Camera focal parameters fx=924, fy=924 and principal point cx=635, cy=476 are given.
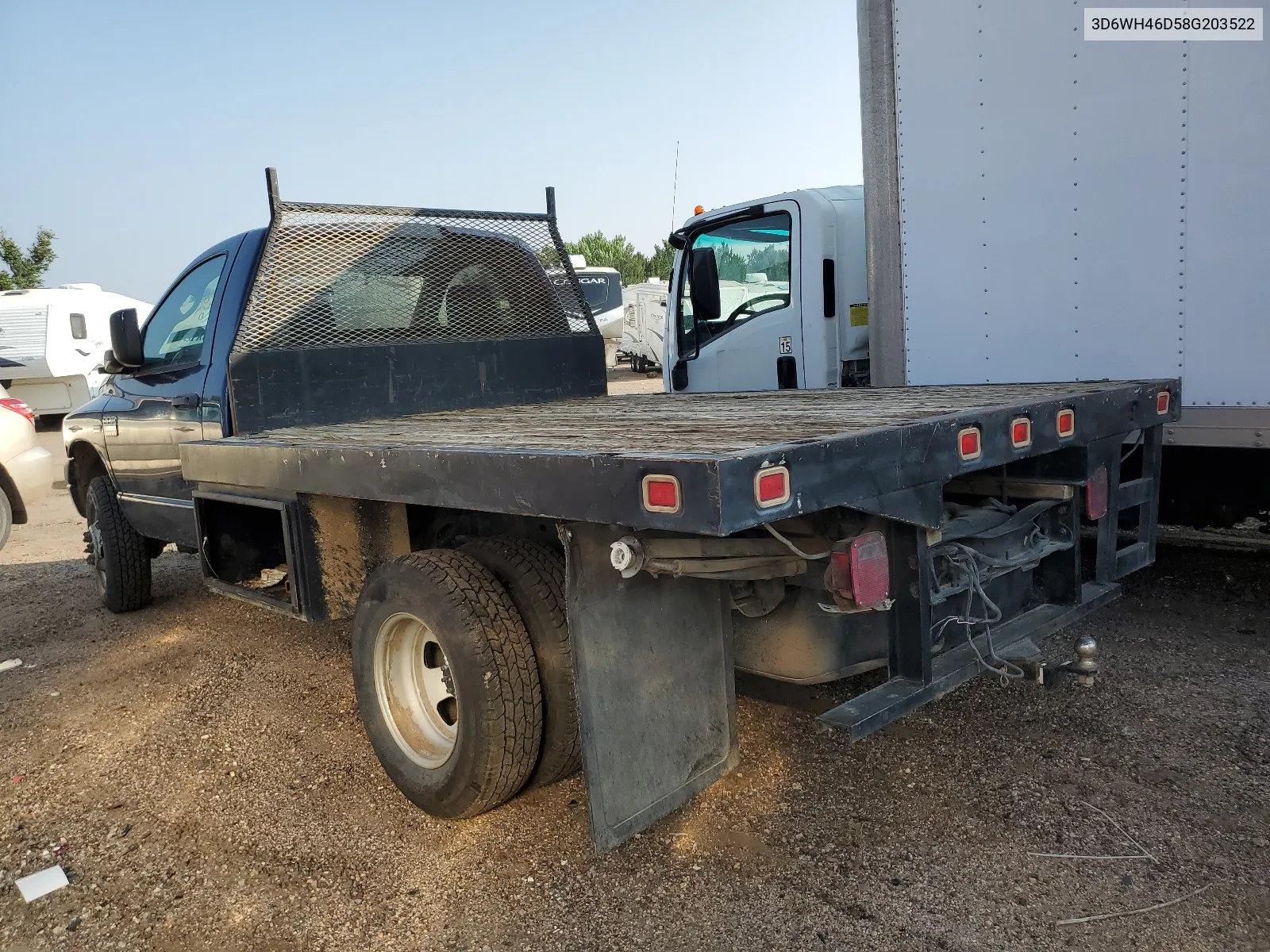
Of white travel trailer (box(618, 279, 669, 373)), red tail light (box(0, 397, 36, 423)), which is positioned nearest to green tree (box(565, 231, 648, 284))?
white travel trailer (box(618, 279, 669, 373))

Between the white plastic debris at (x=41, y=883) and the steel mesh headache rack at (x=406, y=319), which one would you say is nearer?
the white plastic debris at (x=41, y=883)

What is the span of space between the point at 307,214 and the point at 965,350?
3172 mm

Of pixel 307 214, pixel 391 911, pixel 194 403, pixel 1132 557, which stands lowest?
pixel 391 911

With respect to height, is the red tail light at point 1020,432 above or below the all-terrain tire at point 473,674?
above

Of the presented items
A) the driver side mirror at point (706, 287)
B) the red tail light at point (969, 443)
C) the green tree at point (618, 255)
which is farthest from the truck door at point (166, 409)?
the green tree at point (618, 255)

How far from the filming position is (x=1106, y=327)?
158 inches

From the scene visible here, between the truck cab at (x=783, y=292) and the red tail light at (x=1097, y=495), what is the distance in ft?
8.57

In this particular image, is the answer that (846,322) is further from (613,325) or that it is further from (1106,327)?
(613,325)

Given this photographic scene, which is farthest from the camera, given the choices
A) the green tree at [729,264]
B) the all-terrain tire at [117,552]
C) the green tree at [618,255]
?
the green tree at [618,255]

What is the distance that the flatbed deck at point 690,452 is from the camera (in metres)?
1.93

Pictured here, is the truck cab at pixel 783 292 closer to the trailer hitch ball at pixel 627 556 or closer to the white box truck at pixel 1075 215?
the white box truck at pixel 1075 215

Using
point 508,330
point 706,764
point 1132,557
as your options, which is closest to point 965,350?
point 1132,557

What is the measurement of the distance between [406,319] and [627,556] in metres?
2.83

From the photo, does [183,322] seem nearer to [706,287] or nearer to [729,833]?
[706,287]
